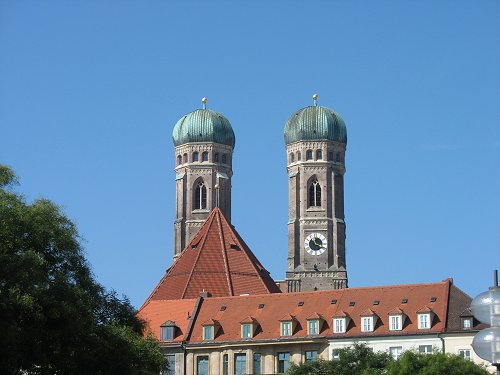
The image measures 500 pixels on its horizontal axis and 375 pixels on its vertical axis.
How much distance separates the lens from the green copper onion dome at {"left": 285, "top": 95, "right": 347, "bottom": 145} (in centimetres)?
14238

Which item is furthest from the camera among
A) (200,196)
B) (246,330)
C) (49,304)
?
(200,196)

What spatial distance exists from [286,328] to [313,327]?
6.37 feet

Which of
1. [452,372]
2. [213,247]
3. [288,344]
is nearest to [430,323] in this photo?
[288,344]

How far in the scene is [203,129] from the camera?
14812 cm

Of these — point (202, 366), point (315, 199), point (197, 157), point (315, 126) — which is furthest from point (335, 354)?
point (197, 157)

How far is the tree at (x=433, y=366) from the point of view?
61438mm

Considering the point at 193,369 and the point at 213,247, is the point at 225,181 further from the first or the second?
the point at 193,369

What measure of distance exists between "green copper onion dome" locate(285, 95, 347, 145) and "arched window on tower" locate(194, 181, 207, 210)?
11.5m

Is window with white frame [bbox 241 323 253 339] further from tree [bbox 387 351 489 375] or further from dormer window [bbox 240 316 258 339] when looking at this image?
tree [bbox 387 351 489 375]

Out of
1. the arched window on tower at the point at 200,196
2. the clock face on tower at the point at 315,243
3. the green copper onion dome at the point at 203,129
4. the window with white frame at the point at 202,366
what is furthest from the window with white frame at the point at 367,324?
the green copper onion dome at the point at 203,129

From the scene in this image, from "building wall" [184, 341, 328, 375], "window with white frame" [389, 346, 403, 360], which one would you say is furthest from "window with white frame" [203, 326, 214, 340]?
"window with white frame" [389, 346, 403, 360]

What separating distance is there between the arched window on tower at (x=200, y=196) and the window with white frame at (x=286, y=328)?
6193 centimetres

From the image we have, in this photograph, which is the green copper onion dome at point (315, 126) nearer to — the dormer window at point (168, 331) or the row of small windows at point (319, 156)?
the row of small windows at point (319, 156)

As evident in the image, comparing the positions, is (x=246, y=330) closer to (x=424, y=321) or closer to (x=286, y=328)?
(x=286, y=328)
